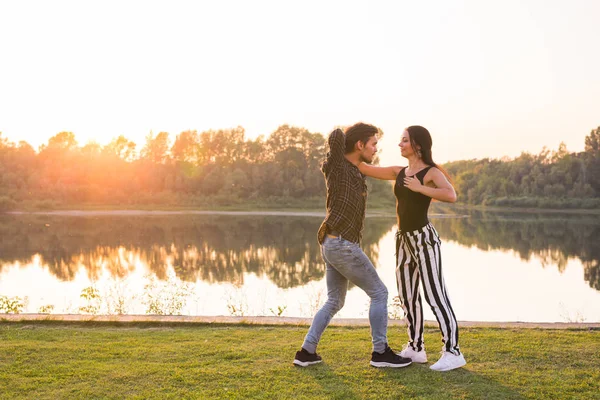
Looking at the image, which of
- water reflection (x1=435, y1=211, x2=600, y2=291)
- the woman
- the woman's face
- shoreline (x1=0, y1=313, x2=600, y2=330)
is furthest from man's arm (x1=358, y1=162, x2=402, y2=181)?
water reflection (x1=435, y1=211, x2=600, y2=291)

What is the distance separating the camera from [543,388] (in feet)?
12.0

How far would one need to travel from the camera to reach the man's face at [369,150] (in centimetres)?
405

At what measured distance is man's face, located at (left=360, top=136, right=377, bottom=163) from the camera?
13.3 ft

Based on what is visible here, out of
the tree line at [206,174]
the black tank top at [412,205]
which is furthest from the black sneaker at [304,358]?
the tree line at [206,174]

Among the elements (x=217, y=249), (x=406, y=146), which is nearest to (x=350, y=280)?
(x=406, y=146)

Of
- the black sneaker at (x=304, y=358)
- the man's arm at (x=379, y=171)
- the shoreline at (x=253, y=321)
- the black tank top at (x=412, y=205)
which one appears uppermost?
the man's arm at (x=379, y=171)

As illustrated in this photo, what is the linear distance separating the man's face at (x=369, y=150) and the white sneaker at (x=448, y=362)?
4.98 feet

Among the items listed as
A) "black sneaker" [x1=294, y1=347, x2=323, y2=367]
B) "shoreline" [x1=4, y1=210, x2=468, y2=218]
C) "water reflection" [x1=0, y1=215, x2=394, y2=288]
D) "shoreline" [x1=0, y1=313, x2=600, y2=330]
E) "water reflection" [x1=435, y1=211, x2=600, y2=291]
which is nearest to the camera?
"black sneaker" [x1=294, y1=347, x2=323, y2=367]

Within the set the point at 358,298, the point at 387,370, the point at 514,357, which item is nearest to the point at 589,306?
the point at 358,298

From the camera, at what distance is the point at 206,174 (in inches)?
2387

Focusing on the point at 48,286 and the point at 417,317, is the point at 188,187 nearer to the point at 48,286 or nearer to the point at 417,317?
the point at 48,286

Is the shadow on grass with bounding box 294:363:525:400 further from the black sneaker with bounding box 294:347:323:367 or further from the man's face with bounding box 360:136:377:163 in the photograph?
the man's face with bounding box 360:136:377:163

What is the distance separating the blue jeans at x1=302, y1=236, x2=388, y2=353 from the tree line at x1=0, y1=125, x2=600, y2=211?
50880 mm

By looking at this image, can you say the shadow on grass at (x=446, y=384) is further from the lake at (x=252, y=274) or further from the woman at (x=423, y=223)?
the lake at (x=252, y=274)
